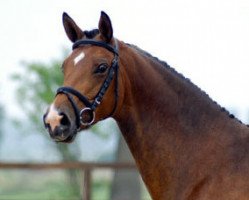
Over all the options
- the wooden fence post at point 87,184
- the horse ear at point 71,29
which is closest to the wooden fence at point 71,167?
the wooden fence post at point 87,184

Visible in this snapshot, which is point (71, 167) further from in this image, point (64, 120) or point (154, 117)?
point (64, 120)

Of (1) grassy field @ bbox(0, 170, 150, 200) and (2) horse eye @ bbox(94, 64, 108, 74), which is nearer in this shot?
(2) horse eye @ bbox(94, 64, 108, 74)

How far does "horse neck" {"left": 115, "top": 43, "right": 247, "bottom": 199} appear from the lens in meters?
4.21

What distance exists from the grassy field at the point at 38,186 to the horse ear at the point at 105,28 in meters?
5.88

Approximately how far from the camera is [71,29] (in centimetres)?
442

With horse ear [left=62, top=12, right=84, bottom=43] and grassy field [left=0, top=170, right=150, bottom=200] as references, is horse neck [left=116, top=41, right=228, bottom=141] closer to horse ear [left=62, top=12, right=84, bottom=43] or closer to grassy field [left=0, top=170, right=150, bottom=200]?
horse ear [left=62, top=12, right=84, bottom=43]

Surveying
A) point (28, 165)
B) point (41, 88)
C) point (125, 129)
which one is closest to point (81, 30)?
point (125, 129)

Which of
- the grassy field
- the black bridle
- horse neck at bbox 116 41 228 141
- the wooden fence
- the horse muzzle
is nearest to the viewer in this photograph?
the horse muzzle

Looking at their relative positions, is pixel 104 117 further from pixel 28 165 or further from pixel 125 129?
pixel 28 165

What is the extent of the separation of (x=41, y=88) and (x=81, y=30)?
43.3 ft

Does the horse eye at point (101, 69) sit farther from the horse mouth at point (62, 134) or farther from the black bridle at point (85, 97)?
the horse mouth at point (62, 134)

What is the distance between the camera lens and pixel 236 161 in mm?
4043

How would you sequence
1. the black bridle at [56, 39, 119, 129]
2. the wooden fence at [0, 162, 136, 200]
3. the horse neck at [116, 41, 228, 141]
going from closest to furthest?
the black bridle at [56, 39, 119, 129]
the horse neck at [116, 41, 228, 141]
the wooden fence at [0, 162, 136, 200]

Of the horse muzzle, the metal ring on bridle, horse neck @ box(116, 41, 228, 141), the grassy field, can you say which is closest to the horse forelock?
horse neck @ box(116, 41, 228, 141)
